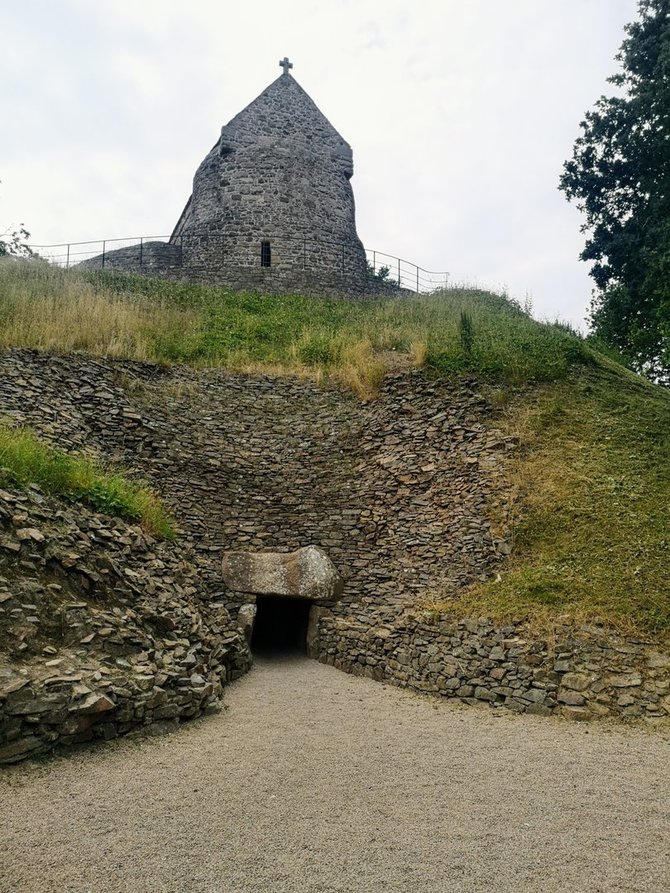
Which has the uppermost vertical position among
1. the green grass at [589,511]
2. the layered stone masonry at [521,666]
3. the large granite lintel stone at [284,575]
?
the green grass at [589,511]

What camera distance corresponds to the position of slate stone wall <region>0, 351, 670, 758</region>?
7.63m

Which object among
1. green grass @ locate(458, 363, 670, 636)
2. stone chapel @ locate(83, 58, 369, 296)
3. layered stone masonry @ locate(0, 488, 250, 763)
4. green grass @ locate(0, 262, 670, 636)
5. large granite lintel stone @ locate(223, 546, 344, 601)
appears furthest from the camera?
stone chapel @ locate(83, 58, 369, 296)

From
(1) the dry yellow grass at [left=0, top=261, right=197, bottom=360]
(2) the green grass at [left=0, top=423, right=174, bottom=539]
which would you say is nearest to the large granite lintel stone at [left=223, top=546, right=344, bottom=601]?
(2) the green grass at [left=0, top=423, right=174, bottom=539]

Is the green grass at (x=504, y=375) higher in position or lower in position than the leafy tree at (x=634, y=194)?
lower

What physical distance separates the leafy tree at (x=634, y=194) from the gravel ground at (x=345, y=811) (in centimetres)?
1355

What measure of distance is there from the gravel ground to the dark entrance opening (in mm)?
4294

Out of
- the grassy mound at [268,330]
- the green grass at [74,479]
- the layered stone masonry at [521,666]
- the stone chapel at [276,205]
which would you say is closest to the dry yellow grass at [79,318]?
the grassy mound at [268,330]

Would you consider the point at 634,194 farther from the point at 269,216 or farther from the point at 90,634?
the point at 90,634

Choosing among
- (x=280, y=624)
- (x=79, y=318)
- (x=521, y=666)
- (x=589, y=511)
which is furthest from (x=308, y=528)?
(x=79, y=318)

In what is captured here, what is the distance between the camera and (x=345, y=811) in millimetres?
5367

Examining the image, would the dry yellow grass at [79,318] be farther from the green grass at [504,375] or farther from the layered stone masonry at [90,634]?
the layered stone masonry at [90,634]

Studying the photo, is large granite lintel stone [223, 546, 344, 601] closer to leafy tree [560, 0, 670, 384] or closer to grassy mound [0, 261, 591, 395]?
grassy mound [0, 261, 591, 395]

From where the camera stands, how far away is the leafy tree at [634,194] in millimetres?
17812

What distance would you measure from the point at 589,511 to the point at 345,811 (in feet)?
20.6
